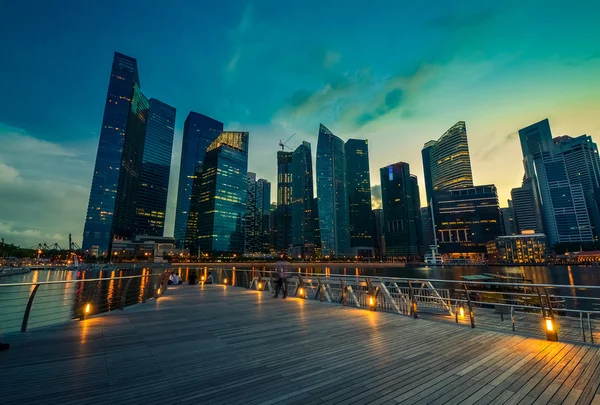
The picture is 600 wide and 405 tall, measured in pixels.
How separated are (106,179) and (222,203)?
84.2 meters

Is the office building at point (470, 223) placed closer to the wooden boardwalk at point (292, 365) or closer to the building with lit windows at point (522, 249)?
the building with lit windows at point (522, 249)

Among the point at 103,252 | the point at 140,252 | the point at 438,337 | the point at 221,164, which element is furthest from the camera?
the point at 103,252

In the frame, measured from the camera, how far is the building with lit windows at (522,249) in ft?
522

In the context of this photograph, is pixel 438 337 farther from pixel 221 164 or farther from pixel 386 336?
pixel 221 164

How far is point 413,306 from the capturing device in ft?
29.1

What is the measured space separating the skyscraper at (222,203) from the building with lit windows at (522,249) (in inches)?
6702

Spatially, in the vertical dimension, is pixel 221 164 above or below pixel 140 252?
above

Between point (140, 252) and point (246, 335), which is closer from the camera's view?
point (246, 335)

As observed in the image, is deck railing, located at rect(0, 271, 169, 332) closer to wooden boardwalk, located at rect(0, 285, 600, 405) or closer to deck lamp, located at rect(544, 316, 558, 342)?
wooden boardwalk, located at rect(0, 285, 600, 405)

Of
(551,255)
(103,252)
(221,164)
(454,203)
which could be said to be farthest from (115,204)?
(551,255)

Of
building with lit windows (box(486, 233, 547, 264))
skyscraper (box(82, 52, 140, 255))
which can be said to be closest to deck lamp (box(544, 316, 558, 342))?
building with lit windows (box(486, 233, 547, 264))

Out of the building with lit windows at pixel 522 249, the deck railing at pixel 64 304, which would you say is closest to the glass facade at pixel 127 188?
the deck railing at pixel 64 304

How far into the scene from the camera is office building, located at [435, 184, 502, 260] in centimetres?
18474

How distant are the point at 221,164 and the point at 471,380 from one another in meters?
185
